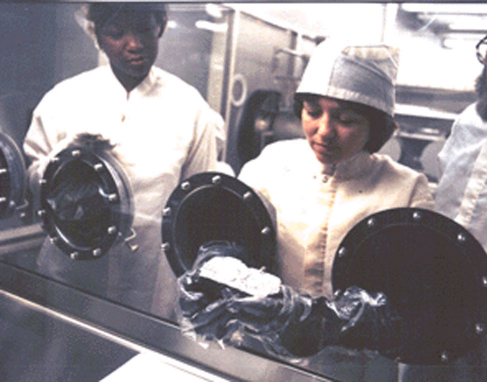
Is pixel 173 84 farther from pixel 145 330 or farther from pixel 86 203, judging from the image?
pixel 145 330

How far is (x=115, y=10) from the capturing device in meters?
1.14

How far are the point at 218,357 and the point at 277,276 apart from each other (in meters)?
0.24

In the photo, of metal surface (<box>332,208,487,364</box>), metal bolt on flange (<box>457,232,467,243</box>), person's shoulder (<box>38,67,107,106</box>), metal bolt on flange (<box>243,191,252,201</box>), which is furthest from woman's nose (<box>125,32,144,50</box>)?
metal bolt on flange (<box>457,232,467,243</box>)

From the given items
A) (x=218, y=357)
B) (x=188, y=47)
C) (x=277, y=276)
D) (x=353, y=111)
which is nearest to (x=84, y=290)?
(x=218, y=357)

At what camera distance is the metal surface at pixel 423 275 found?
82 centimetres

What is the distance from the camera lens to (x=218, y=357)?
1093 millimetres

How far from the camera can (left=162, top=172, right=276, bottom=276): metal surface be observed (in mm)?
1015

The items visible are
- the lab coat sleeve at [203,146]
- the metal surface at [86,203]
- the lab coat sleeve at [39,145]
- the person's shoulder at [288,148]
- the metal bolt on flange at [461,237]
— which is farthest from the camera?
the lab coat sleeve at [39,145]

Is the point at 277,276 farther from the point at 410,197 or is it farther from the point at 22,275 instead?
the point at 22,275

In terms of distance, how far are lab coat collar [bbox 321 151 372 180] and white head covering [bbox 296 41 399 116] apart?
0.31 feet

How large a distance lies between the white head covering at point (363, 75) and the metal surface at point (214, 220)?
287 millimetres

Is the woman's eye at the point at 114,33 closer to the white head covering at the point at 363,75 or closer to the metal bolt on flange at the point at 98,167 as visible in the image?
the metal bolt on flange at the point at 98,167

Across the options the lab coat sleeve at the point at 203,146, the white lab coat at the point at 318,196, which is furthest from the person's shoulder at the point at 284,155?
the lab coat sleeve at the point at 203,146

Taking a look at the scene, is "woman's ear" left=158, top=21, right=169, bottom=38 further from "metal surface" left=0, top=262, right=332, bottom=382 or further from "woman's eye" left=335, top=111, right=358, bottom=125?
"metal surface" left=0, top=262, right=332, bottom=382
